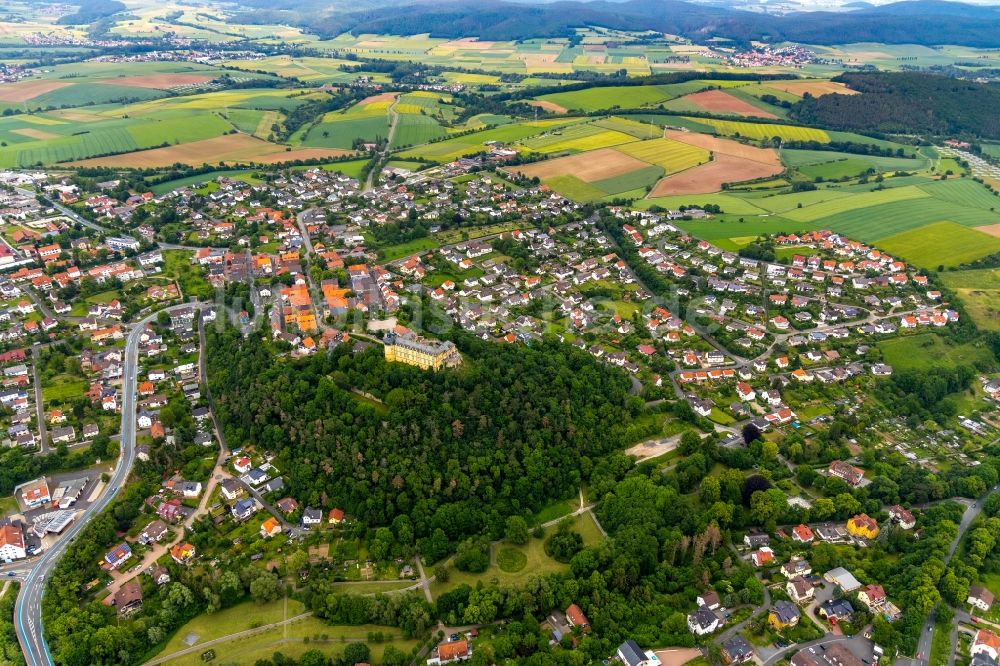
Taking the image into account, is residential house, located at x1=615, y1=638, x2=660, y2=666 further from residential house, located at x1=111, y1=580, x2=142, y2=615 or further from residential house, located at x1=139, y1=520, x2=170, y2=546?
residential house, located at x1=139, y1=520, x2=170, y2=546

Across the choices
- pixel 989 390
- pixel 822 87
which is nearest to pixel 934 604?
pixel 989 390

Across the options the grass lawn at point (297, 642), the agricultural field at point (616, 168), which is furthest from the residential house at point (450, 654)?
the agricultural field at point (616, 168)

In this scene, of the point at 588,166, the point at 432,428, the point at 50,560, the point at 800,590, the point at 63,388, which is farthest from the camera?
the point at 588,166

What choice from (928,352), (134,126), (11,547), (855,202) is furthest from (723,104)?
(11,547)

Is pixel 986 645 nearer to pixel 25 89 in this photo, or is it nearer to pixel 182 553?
pixel 182 553

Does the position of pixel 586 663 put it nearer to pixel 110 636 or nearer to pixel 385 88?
pixel 110 636

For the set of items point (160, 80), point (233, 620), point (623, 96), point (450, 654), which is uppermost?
point (160, 80)
